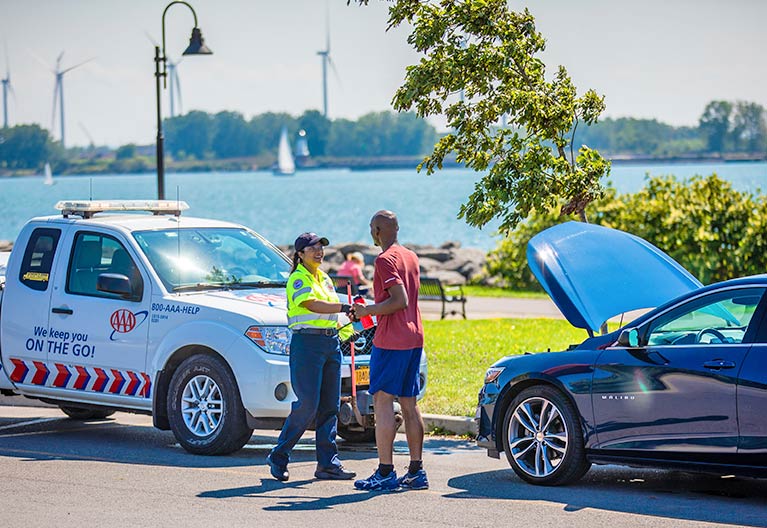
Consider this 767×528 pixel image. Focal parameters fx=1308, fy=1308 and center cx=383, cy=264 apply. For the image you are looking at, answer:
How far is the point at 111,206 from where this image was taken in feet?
40.1

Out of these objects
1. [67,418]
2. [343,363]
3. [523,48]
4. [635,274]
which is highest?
[523,48]

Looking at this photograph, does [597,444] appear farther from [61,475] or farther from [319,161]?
[319,161]

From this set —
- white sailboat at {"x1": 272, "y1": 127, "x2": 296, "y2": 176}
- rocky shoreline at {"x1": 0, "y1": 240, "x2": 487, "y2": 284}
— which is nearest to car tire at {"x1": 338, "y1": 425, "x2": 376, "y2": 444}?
rocky shoreline at {"x1": 0, "y1": 240, "x2": 487, "y2": 284}

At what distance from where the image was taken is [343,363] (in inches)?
417

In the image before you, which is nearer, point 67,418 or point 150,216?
point 150,216

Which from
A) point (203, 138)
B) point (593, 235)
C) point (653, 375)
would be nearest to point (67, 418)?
point (593, 235)

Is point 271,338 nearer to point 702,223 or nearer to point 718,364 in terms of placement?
point 718,364

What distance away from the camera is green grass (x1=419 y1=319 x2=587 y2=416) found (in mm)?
12898

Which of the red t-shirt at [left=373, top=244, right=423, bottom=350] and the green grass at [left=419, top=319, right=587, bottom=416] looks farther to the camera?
the green grass at [left=419, top=319, right=587, bottom=416]

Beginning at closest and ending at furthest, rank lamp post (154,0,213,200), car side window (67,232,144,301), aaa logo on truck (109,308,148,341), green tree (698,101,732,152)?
aaa logo on truck (109,308,148,341) → car side window (67,232,144,301) → lamp post (154,0,213,200) → green tree (698,101,732,152)

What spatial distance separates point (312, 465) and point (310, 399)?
1076 millimetres

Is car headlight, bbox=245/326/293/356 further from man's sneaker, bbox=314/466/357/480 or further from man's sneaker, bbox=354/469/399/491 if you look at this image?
man's sneaker, bbox=354/469/399/491

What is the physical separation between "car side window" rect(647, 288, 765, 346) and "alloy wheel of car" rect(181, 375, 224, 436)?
3644 mm

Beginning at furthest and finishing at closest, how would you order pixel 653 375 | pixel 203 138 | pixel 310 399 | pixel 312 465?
pixel 203 138, pixel 312 465, pixel 310 399, pixel 653 375
